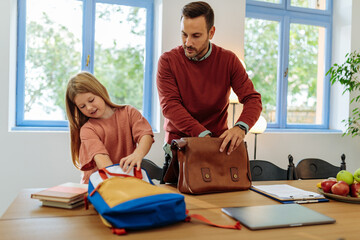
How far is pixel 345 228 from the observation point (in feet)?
3.71

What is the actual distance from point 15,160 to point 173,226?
2350 mm

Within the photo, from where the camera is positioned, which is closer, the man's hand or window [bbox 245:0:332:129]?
the man's hand

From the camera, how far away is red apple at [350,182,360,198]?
149 centimetres

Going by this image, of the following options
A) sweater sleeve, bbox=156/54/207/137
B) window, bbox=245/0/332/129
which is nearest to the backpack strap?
sweater sleeve, bbox=156/54/207/137

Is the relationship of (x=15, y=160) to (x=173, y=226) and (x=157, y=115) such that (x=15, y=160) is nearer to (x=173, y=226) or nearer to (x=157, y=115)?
(x=157, y=115)

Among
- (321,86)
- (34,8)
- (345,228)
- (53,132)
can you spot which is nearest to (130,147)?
(345,228)

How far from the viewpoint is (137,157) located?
1510 millimetres

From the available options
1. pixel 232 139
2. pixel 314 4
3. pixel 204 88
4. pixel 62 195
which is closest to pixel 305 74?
pixel 314 4

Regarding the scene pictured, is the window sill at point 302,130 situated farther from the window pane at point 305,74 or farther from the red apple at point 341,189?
the red apple at point 341,189

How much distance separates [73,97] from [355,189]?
1.36 m

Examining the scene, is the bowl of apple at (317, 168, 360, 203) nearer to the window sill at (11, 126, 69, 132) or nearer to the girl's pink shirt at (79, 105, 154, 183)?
the girl's pink shirt at (79, 105, 154, 183)

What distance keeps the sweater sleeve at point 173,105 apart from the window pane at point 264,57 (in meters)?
2.32

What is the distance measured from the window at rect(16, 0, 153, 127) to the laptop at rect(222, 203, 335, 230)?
8.06 feet

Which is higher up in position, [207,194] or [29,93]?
[29,93]
